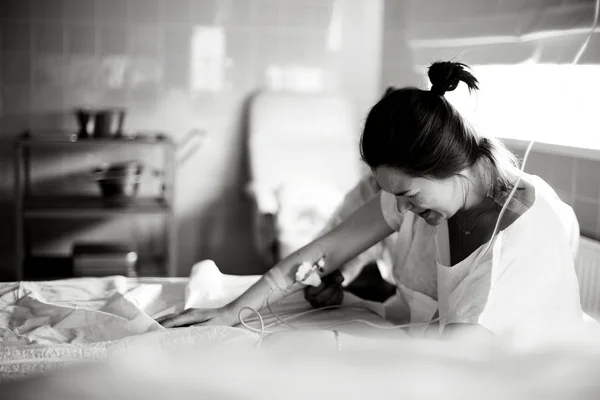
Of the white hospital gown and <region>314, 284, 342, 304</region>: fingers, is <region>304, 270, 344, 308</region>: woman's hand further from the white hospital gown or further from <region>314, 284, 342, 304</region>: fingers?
the white hospital gown

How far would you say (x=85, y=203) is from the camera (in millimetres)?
3369

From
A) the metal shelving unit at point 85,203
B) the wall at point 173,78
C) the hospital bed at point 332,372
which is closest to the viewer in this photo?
the hospital bed at point 332,372

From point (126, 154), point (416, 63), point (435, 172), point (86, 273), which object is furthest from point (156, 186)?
point (435, 172)

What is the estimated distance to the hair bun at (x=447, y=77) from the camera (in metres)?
1.47

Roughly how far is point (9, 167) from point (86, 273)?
785 millimetres

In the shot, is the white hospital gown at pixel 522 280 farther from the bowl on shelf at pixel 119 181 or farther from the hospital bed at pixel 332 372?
the bowl on shelf at pixel 119 181

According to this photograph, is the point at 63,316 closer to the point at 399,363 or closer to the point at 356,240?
the point at 356,240

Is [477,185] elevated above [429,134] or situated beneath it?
situated beneath

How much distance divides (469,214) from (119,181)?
2.09 metres

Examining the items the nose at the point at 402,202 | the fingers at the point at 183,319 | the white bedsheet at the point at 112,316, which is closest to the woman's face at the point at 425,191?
the nose at the point at 402,202

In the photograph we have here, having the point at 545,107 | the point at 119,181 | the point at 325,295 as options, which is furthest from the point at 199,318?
the point at 119,181

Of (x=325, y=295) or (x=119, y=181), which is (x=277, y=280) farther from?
(x=119, y=181)

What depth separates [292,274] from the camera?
177 cm

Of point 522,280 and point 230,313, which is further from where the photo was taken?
point 230,313
